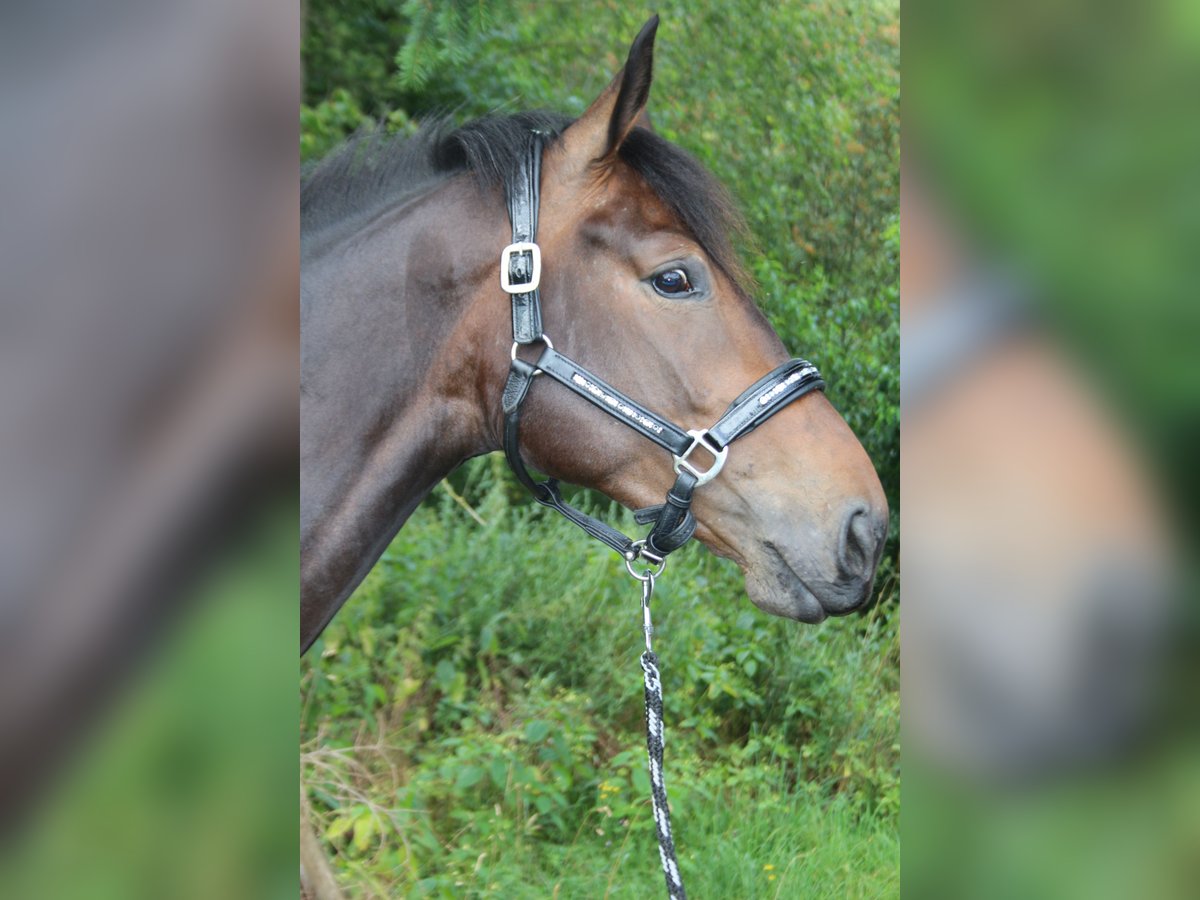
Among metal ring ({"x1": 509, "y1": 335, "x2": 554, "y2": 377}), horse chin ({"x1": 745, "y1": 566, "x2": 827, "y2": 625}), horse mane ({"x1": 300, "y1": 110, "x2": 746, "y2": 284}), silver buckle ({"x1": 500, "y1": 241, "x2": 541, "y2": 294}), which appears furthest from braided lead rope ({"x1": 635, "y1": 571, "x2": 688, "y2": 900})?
horse mane ({"x1": 300, "y1": 110, "x2": 746, "y2": 284})

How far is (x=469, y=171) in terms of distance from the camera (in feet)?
6.16

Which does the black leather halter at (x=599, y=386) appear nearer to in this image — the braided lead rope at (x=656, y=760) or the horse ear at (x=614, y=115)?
the horse ear at (x=614, y=115)

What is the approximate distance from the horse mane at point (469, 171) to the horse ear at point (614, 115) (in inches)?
2.5

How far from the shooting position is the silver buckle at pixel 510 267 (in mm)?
1770

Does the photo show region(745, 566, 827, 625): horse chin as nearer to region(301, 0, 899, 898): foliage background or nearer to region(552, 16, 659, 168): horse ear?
region(552, 16, 659, 168): horse ear

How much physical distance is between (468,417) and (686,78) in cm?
201

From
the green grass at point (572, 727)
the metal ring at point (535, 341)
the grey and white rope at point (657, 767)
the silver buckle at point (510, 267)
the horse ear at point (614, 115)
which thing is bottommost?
the green grass at point (572, 727)

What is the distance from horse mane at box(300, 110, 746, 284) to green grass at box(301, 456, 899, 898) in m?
1.65
